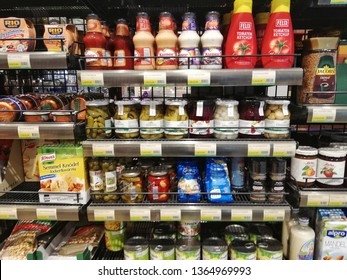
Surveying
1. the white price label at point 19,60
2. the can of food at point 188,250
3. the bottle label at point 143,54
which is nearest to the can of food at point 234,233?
the can of food at point 188,250

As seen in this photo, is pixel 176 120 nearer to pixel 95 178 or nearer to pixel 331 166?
pixel 95 178

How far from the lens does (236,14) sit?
1301 millimetres

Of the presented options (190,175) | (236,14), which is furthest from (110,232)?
(236,14)

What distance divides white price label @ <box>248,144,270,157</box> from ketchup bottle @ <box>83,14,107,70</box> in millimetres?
846

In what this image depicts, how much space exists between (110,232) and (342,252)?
4.28ft

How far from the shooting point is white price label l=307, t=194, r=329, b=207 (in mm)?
1381

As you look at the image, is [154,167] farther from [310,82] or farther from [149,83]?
[310,82]

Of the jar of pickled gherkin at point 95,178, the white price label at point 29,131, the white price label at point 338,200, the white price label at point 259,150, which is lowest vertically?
the white price label at point 338,200

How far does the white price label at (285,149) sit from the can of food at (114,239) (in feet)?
3.28

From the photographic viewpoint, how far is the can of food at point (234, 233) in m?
1.59

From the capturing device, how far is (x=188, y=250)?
1487 millimetres

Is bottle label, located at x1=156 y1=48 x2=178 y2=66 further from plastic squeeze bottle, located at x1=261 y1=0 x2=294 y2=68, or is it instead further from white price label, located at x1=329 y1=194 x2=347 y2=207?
white price label, located at x1=329 y1=194 x2=347 y2=207

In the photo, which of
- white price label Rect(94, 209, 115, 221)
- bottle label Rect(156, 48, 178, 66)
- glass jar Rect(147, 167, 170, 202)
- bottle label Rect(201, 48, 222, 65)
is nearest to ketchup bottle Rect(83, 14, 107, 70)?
bottle label Rect(156, 48, 178, 66)

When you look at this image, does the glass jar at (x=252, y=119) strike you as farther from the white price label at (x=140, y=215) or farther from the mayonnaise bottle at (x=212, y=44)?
the white price label at (x=140, y=215)
